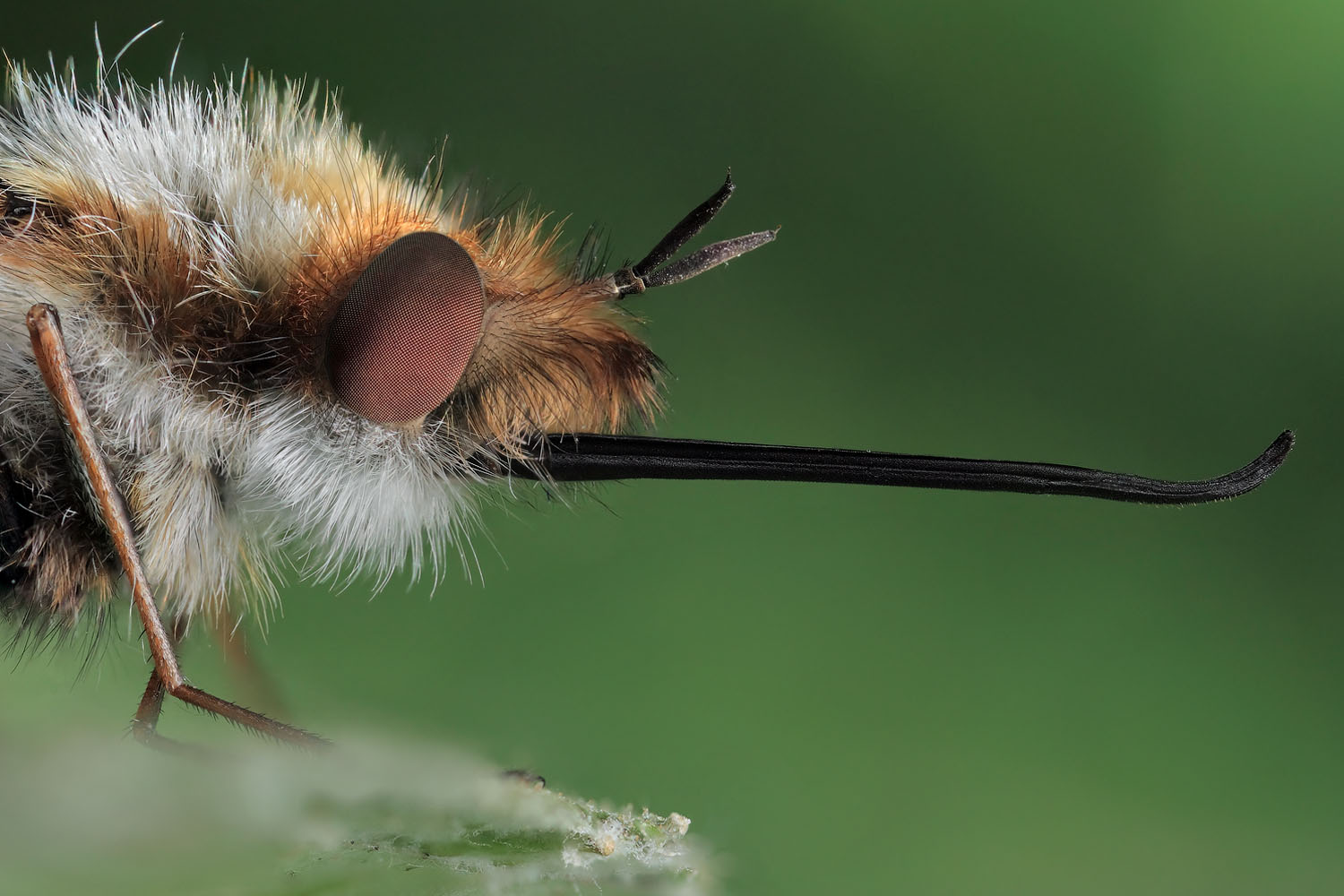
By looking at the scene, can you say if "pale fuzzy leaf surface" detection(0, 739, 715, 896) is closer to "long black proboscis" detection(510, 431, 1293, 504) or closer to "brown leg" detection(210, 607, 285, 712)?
"long black proboscis" detection(510, 431, 1293, 504)

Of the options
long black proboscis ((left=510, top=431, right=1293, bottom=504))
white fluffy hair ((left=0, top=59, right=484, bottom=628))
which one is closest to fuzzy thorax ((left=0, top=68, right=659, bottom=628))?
white fluffy hair ((left=0, top=59, right=484, bottom=628))

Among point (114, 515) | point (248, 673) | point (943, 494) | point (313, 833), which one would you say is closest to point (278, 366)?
point (114, 515)

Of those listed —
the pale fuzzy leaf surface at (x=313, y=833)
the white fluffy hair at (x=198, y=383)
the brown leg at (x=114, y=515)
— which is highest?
the white fluffy hair at (x=198, y=383)

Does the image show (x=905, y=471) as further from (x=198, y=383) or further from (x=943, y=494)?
(x=943, y=494)

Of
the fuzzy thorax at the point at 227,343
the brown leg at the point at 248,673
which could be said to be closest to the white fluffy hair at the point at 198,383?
the fuzzy thorax at the point at 227,343

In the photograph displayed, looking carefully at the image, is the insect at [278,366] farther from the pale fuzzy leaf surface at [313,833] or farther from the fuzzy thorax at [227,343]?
the pale fuzzy leaf surface at [313,833]

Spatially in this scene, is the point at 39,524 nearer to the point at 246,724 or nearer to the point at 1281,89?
the point at 246,724
